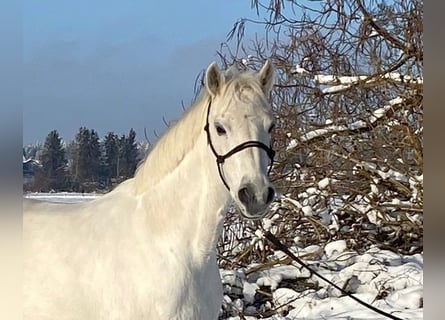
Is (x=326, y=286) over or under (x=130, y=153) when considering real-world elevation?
under

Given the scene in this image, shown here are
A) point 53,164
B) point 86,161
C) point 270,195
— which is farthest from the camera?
point 86,161

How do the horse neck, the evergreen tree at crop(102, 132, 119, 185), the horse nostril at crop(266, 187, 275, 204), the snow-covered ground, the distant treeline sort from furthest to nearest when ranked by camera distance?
the evergreen tree at crop(102, 132, 119, 185) → the distant treeline → the snow-covered ground → the horse neck → the horse nostril at crop(266, 187, 275, 204)

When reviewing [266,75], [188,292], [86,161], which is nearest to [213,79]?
[266,75]

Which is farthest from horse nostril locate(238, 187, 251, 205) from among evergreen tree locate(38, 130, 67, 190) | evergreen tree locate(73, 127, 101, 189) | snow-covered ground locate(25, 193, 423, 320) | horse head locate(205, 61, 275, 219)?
evergreen tree locate(73, 127, 101, 189)

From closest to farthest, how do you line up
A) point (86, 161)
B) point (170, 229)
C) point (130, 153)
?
point (170, 229)
point (130, 153)
point (86, 161)

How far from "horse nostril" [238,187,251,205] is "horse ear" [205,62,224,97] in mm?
220

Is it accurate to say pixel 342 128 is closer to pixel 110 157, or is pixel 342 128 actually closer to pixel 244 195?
pixel 110 157

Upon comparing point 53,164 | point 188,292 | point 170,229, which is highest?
point 53,164

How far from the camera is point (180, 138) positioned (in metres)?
1.16

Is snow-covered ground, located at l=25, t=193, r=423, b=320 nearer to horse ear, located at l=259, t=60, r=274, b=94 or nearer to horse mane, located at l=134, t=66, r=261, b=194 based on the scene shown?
horse mane, located at l=134, t=66, r=261, b=194

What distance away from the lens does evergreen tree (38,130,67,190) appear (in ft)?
8.45

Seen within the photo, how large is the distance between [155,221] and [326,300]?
1.66 m

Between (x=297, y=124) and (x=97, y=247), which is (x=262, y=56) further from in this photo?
(x=97, y=247)

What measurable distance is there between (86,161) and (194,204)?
6.20ft
